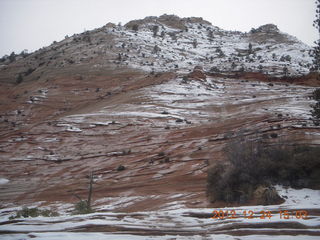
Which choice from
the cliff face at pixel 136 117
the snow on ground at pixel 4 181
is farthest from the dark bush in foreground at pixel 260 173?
the snow on ground at pixel 4 181

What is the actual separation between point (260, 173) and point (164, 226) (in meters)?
4.53

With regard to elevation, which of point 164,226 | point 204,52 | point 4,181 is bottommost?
point 4,181

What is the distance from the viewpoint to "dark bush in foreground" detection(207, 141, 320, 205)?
783 centimetres

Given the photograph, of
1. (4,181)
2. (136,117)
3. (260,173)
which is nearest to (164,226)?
(260,173)

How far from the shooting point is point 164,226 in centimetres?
493

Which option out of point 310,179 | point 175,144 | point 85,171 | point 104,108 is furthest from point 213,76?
point 310,179

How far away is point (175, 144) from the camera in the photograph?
→ 17422 mm

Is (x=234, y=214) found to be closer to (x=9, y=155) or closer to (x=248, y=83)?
(x=9, y=155)

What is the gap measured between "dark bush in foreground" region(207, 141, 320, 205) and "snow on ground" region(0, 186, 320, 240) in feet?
7.48

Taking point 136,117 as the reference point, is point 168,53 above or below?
above

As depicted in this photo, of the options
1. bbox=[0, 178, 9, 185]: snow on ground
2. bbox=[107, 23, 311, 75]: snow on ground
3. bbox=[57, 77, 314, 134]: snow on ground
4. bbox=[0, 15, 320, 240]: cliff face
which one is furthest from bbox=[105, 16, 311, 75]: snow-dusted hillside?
bbox=[0, 178, 9, 185]: snow on ground

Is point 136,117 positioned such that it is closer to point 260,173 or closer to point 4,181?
point 4,181
